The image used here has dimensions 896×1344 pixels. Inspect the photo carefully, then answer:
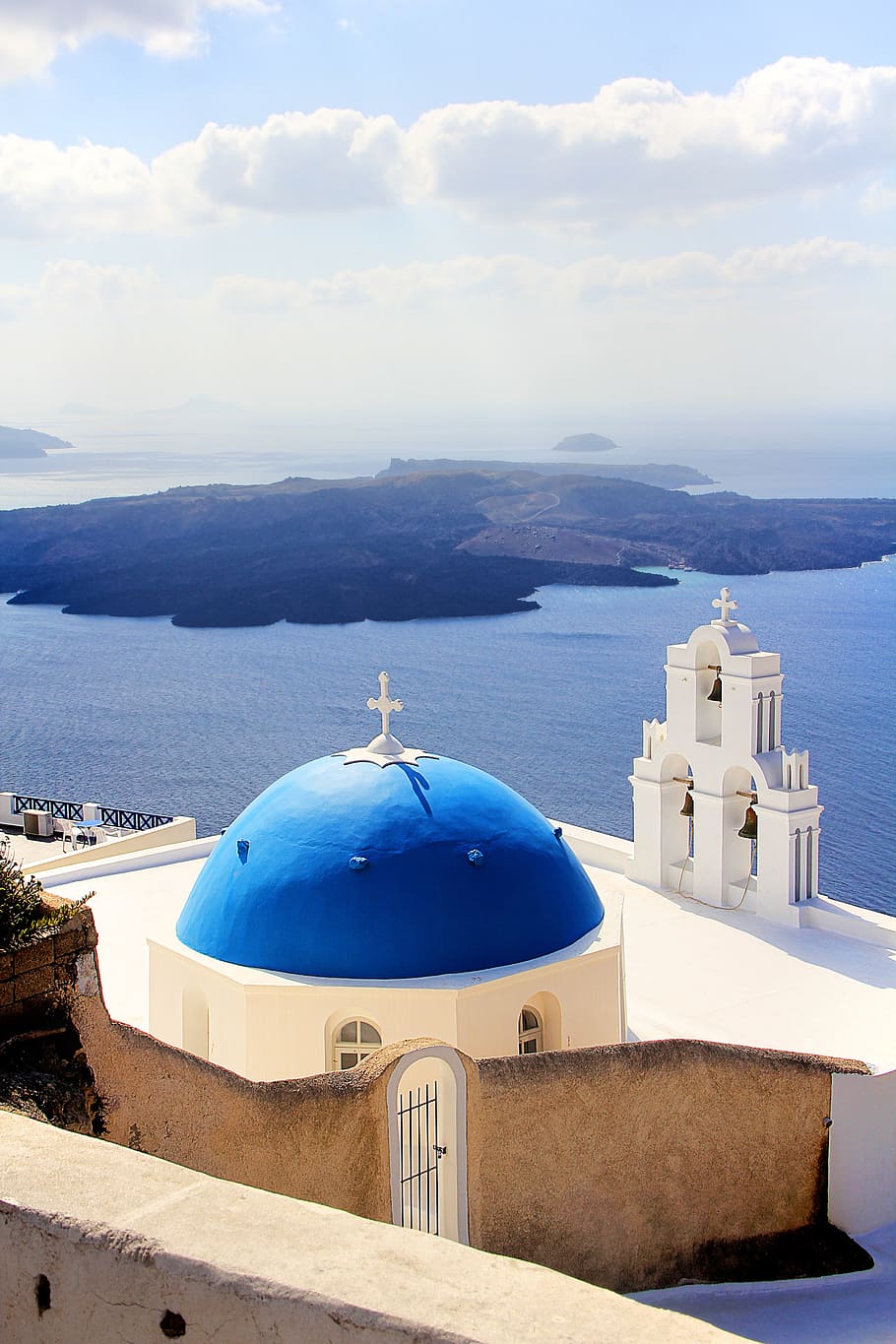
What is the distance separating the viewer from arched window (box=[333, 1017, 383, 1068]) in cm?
1102

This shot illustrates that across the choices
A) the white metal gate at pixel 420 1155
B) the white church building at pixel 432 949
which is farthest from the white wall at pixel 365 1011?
the white metal gate at pixel 420 1155

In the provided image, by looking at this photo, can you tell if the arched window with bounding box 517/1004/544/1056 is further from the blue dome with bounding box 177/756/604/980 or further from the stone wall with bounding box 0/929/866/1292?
the stone wall with bounding box 0/929/866/1292

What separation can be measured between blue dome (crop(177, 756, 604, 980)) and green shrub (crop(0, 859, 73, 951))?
413 cm

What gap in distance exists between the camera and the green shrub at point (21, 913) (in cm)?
695

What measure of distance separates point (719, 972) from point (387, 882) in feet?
16.0

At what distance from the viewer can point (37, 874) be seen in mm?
18266

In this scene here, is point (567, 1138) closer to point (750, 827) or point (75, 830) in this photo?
point (750, 827)

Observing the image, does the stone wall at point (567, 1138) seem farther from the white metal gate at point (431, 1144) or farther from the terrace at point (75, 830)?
the terrace at point (75, 830)

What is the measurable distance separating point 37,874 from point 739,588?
92.5 metres

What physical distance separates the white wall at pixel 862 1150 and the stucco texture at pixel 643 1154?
0.13m

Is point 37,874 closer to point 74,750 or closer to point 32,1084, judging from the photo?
point 32,1084

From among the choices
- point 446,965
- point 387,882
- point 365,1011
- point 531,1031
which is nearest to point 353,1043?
point 365,1011

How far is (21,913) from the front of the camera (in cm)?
712

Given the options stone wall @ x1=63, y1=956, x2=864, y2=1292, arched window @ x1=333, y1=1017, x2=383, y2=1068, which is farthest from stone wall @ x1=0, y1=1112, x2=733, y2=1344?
arched window @ x1=333, y1=1017, x2=383, y2=1068
